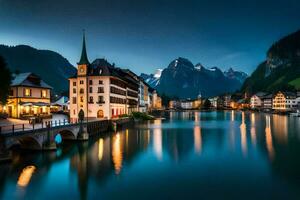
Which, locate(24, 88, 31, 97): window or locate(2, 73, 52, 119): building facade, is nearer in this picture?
locate(2, 73, 52, 119): building facade

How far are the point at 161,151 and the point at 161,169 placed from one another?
41.5 ft

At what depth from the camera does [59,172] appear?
34.6 m

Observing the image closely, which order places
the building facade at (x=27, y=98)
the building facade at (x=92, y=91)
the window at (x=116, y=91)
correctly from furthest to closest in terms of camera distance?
1. the window at (x=116, y=91)
2. the building facade at (x=92, y=91)
3. the building facade at (x=27, y=98)

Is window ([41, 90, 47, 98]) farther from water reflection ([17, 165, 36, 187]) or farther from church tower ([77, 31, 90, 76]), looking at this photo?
water reflection ([17, 165, 36, 187])

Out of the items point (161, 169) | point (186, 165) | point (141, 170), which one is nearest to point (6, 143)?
point (141, 170)

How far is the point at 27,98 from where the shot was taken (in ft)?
244

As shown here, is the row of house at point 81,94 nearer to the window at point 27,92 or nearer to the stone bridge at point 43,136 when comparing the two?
the window at point 27,92

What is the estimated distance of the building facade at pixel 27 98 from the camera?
236 ft

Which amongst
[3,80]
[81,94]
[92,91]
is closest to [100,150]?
[3,80]

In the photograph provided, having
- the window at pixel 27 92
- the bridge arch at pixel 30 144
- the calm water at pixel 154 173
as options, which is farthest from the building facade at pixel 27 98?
the bridge arch at pixel 30 144

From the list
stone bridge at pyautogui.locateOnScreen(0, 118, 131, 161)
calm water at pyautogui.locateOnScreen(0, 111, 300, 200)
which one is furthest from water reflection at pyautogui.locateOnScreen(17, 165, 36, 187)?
stone bridge at pyautogui.locateOnScreen(0, 118, 131, 161)

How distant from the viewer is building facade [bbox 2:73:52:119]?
72.1 meters

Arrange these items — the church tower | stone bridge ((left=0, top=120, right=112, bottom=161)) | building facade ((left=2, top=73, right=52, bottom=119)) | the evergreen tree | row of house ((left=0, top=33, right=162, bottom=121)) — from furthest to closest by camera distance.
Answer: the church tower < row of house ((left=0, top=33, right=162, bottom=121)) < building facade ((left=2, top=73, right=52, bottom=119)) < the evergreen tree < stone bridge ((left=0, top=120, right=112, bottom=161))

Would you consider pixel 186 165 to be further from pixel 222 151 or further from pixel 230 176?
pixel 222 151
